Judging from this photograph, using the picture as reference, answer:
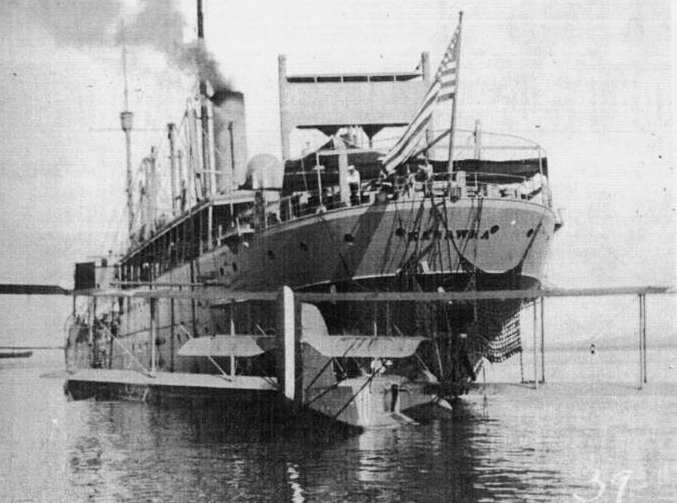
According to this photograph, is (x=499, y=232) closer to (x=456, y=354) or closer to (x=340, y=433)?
(x=456, y=354)

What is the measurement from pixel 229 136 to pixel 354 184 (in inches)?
465

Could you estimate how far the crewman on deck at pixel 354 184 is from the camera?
1083 inches

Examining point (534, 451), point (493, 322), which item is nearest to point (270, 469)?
point (534, 451)

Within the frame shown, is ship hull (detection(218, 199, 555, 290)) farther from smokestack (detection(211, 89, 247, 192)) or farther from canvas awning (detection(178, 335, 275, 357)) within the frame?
smokestack (detection(211, 89, 247, 192))

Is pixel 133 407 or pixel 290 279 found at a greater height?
pixel 290 279

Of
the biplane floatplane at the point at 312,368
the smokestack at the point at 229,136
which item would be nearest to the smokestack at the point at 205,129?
the smokestack at the point at 229,136

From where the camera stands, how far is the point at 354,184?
29062 mm

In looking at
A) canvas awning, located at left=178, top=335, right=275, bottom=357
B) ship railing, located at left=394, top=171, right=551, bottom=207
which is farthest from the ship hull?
canvas awning, located at left=178, top=335, right=275, bottom=357

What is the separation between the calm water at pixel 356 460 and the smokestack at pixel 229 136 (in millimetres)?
13363

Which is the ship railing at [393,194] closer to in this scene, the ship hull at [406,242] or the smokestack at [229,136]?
the ship hull at [406,242]

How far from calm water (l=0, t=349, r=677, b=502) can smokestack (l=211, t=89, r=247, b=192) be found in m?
13.4

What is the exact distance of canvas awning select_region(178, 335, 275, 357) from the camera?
20250 mm

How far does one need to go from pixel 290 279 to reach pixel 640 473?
12647 millimetres

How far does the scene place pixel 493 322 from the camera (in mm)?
27750
